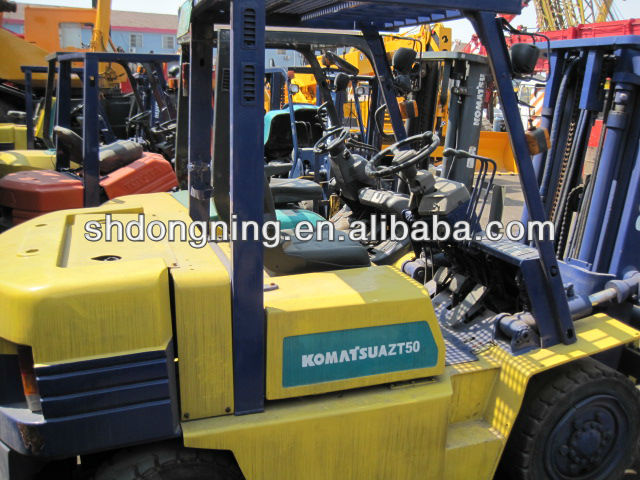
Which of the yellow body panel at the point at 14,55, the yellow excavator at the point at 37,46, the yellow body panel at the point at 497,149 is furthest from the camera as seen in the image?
the yellow body panel at the point at 497,149

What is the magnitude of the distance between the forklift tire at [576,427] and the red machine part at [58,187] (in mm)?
4367

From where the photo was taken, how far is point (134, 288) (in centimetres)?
206

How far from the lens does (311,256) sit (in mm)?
2787

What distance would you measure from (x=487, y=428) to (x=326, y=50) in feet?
13.5

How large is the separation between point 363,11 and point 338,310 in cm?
169

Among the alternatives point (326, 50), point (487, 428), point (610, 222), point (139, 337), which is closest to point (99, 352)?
point (139, 337)

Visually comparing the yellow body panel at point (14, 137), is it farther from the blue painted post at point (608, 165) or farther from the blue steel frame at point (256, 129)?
the blue painted post at point (608, 165)

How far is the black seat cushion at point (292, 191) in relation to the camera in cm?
520

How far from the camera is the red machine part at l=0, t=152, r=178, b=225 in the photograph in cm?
611

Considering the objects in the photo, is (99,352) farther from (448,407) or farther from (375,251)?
(375,251)

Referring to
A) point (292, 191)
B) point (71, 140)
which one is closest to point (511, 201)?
point (292, 191)

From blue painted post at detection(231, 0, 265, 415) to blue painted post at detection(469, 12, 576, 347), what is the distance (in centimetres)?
103

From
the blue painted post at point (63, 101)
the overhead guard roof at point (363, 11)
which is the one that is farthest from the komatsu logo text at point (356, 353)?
the blue painted post at point (63, 101)

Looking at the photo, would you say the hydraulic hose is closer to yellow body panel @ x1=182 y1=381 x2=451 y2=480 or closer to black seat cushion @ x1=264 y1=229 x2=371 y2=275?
black seat cushion @ x1=264 y1=229 x2=371 y2=275
